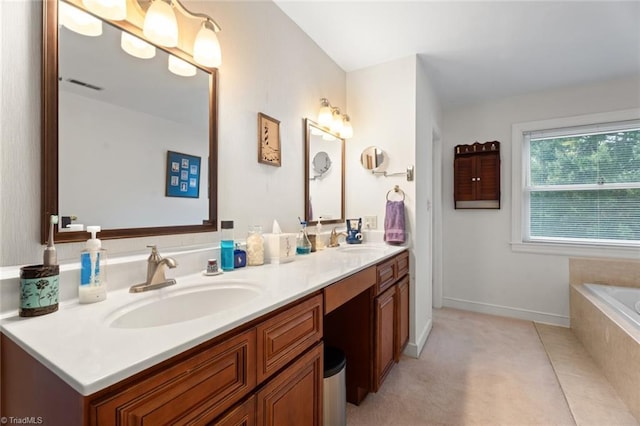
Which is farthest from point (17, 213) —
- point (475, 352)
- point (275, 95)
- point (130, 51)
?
point (475, 352)

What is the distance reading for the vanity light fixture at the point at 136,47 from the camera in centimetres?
106

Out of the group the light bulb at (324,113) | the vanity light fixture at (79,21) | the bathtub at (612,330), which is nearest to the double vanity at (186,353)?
the vanity light fixture at (79,21)

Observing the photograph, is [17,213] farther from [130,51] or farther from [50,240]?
[130,51]

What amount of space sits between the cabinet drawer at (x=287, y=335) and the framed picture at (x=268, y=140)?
2.96ft

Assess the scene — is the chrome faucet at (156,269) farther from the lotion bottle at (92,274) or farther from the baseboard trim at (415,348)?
the baseboard trim at (415,348)

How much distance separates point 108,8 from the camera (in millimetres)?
963

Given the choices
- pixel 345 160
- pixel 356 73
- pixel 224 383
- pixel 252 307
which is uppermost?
pixel 356 73

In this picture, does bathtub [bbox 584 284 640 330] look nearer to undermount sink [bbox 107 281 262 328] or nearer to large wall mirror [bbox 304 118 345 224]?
large wall mirror [bbox 304 118 345 224]

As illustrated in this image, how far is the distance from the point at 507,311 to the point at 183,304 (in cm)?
329

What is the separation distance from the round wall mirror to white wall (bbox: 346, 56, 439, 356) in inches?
2.0

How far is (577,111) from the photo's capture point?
2775mm

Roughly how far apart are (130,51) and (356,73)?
6.22ft

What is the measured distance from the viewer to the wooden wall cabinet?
10.1ft

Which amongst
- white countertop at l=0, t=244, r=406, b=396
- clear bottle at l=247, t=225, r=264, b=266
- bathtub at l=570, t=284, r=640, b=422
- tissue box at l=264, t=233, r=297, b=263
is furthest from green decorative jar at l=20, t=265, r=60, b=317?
bathtub at l=570, t=284, r=640, b=422
